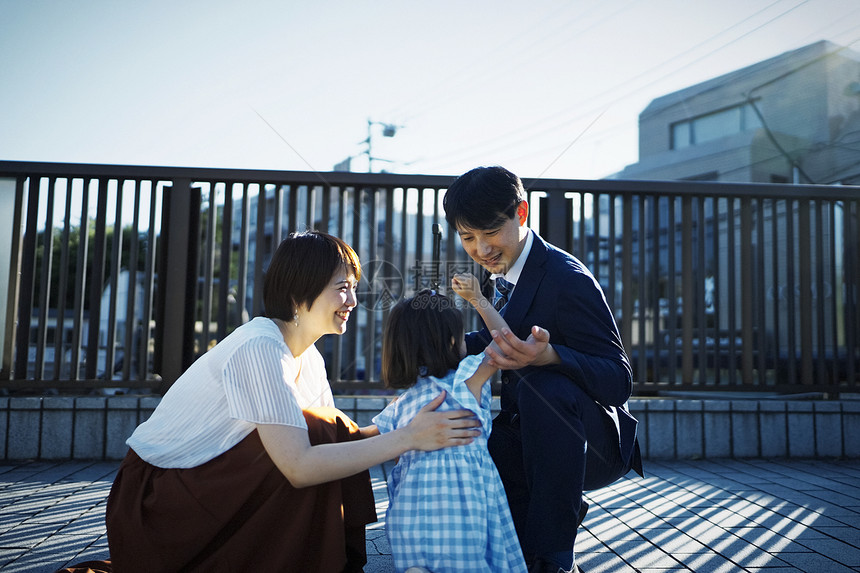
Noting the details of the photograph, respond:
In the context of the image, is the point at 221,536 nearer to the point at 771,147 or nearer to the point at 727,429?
the point at 727,429

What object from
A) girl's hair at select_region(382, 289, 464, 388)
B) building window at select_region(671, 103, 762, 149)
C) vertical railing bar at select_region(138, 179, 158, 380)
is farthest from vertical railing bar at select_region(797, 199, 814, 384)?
building window at select_region(671, 103, 762, 149)

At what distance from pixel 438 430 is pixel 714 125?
21619 millimetres

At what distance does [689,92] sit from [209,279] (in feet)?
71.2

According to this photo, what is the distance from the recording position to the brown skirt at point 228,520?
62.2 inches

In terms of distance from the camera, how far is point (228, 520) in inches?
62.7

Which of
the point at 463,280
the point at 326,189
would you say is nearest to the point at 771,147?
the point at 326,189

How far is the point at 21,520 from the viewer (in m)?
2.35

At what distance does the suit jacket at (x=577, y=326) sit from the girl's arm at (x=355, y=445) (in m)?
0.33

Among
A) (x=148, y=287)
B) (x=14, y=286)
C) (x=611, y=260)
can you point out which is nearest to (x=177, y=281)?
(x=148, y=287)

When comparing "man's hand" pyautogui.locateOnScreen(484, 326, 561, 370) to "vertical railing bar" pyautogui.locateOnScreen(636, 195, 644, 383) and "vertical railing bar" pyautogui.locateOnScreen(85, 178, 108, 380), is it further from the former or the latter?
"vertical railing bar" pyautogui.locateOnScreen(85, 178, 108, 380)

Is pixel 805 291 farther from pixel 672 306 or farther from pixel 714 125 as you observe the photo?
pixel 714 125

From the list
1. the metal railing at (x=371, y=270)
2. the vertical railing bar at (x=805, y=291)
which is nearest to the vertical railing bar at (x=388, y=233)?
the metal railing at (x=371, y=270)

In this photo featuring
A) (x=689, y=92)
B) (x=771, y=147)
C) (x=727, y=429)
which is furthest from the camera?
(x=689, y=92)

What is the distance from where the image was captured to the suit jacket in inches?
70.2
